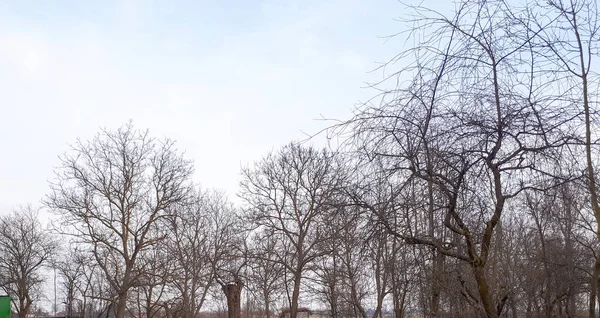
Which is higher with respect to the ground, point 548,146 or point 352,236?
point 548,146

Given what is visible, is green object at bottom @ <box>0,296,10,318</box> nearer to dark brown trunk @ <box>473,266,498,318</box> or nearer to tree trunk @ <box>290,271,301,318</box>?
dark brown trunk @ <box>473,266,498,318</box>

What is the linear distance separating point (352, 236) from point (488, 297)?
1.50 m

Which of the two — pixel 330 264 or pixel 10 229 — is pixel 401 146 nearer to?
pixel 330 264

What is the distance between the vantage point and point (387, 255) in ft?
22.7

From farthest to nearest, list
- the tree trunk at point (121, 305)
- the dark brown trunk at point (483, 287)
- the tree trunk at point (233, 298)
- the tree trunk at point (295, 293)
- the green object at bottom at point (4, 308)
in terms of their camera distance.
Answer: the tree trunk at point (233, 298) < the tree trunk at point (295, 293) < the tree trunk at point (121, 305) < the green object at bottom at point (4, 308) < the dark brown trunk at point (483, 287)

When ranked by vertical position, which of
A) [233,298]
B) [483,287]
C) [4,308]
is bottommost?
[483,287]

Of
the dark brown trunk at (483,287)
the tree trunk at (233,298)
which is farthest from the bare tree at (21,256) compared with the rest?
the dark brown trunk at (483,287)

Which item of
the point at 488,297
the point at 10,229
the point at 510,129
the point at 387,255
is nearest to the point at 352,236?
the point at 387,255

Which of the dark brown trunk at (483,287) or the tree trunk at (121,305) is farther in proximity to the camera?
the tree trunk at (121,305)

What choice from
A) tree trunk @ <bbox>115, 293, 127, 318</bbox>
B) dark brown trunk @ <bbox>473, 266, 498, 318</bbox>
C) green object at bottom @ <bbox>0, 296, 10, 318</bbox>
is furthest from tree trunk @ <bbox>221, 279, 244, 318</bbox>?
dark brown trunk @ <bbox>473, 266, 498, 318</bbox>

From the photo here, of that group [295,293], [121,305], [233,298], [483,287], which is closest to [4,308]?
[121,305]

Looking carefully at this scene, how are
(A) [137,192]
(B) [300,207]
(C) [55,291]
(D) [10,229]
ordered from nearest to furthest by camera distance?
(A) [137,192]
(B) [300,207]
(D) [10,229]
(C) [55,291]

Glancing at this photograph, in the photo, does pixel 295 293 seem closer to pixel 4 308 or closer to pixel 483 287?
pixel 4 308

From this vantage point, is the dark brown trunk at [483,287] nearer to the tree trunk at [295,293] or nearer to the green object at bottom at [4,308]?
the green object at bottom at [4,308]
